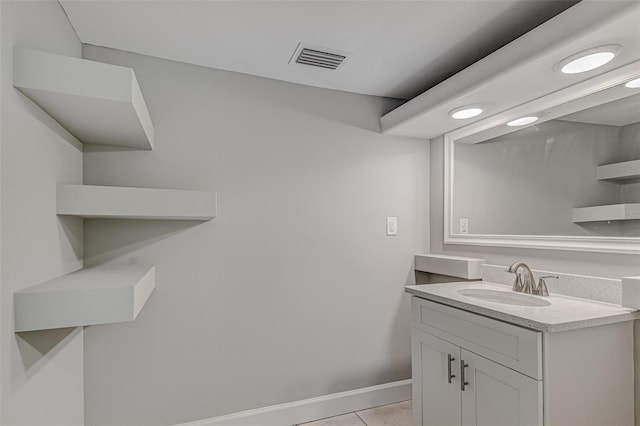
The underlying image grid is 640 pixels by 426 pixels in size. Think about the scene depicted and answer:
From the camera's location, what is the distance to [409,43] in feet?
5.69

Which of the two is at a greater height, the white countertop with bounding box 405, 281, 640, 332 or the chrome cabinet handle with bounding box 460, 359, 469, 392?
the white countertop with bounding box 405, 281, 640, 332

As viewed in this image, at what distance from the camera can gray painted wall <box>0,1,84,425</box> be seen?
977 mm

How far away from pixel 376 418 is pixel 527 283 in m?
1.24

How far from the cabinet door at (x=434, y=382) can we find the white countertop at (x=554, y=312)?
0.76 feet

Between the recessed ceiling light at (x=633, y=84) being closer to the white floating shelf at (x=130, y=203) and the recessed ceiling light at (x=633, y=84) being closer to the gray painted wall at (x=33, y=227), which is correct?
the white floating shelf at (x=130, y=203)

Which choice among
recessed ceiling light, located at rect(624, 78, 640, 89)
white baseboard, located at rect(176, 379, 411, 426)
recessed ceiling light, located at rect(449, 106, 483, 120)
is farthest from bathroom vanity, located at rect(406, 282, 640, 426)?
recessed ceiling light, located at rect(449, 106, 483, 120)

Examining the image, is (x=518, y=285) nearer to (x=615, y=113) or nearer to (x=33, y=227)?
(x=615, y=113)

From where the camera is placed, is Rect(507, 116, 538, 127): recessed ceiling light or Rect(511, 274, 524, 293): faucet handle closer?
Rect(511, 274, 524, 293): faucet handle

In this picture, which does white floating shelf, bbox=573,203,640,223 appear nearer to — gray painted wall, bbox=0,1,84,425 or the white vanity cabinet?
the white vanity cabinet

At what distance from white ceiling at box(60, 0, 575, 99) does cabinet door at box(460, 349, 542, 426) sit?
151 cm

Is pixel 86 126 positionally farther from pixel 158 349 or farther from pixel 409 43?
pixel 409 43

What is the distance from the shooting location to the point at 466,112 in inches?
78.1

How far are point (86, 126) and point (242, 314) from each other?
4.08ft

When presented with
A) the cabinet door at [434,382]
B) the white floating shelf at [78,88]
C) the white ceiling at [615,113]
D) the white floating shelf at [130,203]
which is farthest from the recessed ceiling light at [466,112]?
the white floating shelf at [78,88]
